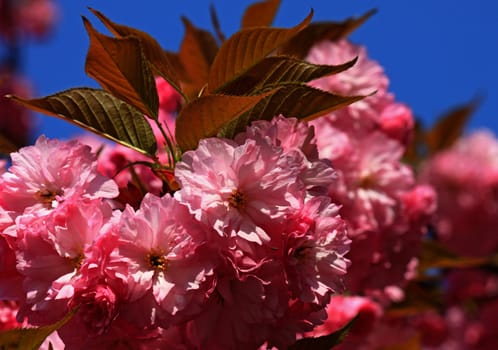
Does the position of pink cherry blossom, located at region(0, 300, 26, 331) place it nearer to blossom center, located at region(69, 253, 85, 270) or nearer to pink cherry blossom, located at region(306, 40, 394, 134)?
blossom center, located at region(69, 253, 85, 270)

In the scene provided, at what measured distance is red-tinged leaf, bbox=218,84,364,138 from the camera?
1192mm

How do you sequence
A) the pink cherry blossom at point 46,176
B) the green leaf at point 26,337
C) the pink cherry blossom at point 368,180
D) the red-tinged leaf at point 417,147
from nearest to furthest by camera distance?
the green leaf at point 26,337 < the pink cherry blossom at point 46,176 < the pink cherry blossom at point 368,180 < the red-tinged leaf at point 417,147

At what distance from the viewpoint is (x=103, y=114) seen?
4.08 feet

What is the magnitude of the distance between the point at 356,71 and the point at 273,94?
2.49 feet

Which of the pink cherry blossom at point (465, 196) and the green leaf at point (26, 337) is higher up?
the green leaf at point (26, 337)

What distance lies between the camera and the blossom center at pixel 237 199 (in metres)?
1.09

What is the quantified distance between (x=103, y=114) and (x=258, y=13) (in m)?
0.71

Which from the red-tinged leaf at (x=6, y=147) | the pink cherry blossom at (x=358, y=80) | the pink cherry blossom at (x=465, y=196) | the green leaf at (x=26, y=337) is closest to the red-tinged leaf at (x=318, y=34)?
the pink cherry blossom at (x=358, y=80)

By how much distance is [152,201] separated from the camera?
1.08 metres

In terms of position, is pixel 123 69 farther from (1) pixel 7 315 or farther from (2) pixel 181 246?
(1) pixel 7 315

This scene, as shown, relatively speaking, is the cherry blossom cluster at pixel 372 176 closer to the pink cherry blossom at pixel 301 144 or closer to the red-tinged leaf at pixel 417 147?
the pink cherry blossom at pixel 301 144

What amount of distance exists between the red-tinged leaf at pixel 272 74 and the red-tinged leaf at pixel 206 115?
0.30ft

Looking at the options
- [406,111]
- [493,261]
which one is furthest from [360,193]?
[493,261]

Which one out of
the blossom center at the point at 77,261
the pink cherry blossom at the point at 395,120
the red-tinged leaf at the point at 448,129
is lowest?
the red-tinged leaf at the point at 448,129
